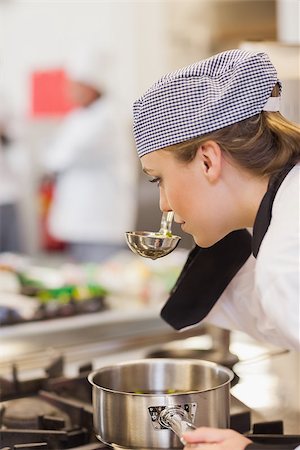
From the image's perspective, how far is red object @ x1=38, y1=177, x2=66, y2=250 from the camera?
201 inches

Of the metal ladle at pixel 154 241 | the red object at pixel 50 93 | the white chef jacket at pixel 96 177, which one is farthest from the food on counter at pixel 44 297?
the red object at pixel 50 93

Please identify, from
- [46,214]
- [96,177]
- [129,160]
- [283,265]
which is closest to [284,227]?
[283,265]

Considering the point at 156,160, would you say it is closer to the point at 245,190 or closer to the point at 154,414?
the point at 245,190

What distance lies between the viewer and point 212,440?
82 cm

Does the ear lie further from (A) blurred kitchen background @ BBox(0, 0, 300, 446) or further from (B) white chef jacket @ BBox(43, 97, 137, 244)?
(B) white chef jacket @ BBox(43, 97, 137, 244)

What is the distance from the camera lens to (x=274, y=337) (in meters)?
1.10

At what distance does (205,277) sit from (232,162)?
9.9 inches

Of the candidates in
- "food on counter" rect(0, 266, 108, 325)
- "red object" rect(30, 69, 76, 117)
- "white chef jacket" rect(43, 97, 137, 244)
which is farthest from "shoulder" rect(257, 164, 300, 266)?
"red object" rect(30, 69, 76, 117)

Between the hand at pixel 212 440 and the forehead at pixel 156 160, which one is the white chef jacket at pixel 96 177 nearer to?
the forehead at pixel 156 160

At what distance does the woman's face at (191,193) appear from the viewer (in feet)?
2.96

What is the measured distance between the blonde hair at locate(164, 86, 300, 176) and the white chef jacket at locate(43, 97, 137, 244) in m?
2.75

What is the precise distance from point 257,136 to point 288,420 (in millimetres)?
425

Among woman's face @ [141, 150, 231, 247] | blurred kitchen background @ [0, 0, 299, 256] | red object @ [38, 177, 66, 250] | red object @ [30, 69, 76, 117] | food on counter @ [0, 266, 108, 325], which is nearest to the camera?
woman's face @ [141, 150, 231, 247]

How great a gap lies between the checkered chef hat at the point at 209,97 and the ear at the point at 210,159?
0.07 feet
